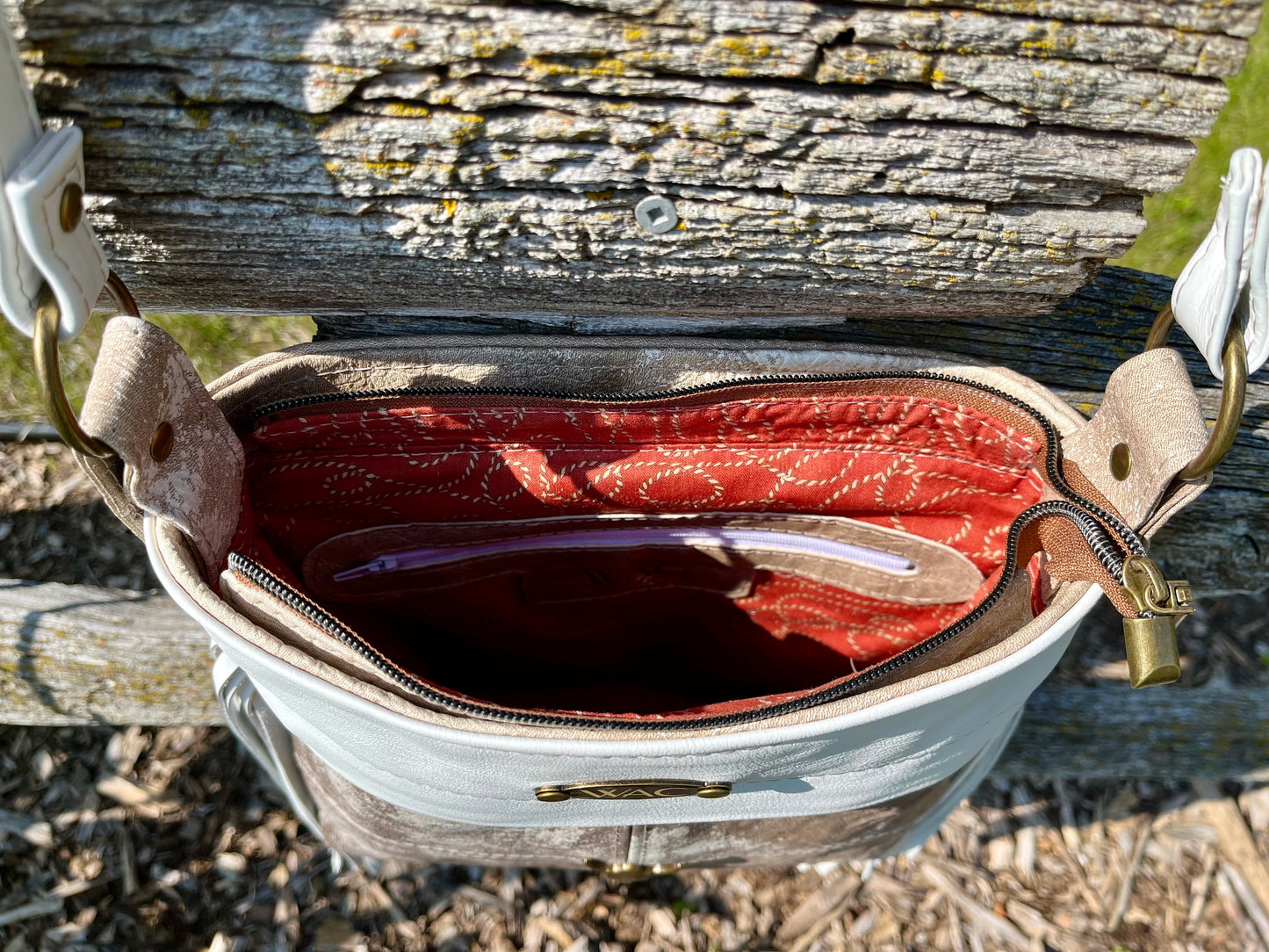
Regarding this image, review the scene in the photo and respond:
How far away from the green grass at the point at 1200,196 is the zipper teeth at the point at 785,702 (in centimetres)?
215

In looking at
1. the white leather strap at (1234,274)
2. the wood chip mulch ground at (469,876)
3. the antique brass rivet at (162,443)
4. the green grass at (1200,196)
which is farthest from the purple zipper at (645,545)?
the green grass at (1200,196)

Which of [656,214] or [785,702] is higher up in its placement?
[656,214]

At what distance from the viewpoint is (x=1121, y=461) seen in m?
1.01

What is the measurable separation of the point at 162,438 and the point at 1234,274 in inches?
42.3

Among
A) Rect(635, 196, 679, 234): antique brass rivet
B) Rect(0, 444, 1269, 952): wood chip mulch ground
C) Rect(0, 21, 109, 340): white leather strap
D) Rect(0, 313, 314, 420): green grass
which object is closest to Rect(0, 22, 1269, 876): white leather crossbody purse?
Rect(0, 21, 109, 340): white leather strap

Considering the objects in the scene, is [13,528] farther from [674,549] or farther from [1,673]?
[674,549]

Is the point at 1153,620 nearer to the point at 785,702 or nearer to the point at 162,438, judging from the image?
the point at 785,702

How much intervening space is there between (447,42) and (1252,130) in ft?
10.9

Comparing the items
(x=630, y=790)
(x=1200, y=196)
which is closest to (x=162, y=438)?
(x=630, y=790)

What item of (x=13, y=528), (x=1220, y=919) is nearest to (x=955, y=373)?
(x=1220, y=919)

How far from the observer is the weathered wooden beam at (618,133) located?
0.74 m

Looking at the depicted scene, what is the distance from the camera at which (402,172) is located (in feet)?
2.71

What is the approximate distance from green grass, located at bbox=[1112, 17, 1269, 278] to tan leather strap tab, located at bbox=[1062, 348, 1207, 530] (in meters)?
2.11

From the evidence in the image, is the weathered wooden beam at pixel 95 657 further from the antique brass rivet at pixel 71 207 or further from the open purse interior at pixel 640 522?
the antique brass rivet at pixel 71 207
